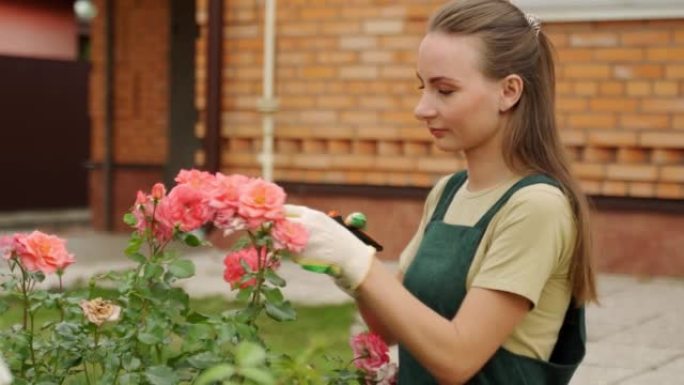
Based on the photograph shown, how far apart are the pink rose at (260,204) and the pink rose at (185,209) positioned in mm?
163

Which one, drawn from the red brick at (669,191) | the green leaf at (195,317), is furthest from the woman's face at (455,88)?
the red brick at (669,191)

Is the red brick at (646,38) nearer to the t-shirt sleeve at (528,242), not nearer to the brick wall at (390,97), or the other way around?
the brick wall at (390,97)

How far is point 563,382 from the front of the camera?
9.10 feet

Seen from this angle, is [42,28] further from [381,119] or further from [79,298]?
[79,298]

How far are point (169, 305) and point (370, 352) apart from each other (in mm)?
450

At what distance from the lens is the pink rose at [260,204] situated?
2.22 m

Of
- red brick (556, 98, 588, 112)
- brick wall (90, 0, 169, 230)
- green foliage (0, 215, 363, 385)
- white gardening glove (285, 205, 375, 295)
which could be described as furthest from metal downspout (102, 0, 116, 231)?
white gardening glove (285, 205, 375, 295)

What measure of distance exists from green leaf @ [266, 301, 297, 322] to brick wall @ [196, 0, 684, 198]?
5.86m

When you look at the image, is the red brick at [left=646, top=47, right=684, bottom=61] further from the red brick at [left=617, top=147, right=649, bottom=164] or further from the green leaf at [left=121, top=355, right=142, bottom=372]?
the green leaf at [left=121, top=355, right=142, bottom=372]

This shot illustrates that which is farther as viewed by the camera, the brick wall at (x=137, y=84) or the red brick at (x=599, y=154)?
the brick wall at (x=137, y=84)

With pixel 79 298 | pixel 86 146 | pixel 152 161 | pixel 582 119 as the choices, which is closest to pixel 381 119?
pixel 582 119

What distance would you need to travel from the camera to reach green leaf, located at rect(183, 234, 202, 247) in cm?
255

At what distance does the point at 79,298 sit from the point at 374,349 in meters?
0.64

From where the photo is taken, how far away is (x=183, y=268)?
264 cm
